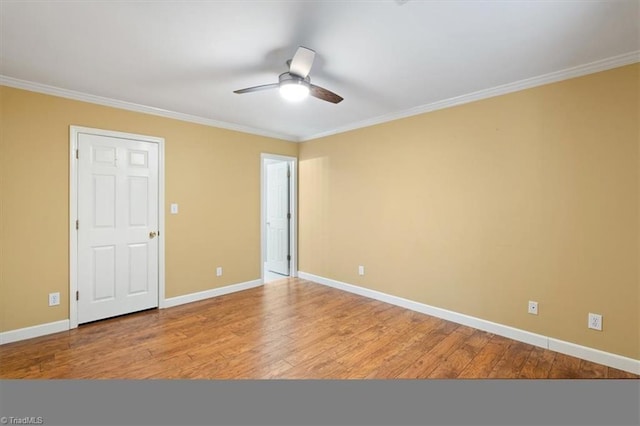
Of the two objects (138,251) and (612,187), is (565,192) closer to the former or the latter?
(612,187)

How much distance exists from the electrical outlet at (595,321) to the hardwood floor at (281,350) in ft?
0.96

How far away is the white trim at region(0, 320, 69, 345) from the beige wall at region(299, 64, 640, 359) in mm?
3387

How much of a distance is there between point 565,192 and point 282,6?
2.67 metres

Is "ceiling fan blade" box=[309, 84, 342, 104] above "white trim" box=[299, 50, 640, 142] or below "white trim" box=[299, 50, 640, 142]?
below

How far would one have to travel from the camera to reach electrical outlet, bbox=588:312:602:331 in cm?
239

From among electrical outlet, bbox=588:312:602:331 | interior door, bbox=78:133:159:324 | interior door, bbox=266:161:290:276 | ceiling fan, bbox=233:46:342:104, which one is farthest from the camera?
interior door, bbox=266:161:290:276

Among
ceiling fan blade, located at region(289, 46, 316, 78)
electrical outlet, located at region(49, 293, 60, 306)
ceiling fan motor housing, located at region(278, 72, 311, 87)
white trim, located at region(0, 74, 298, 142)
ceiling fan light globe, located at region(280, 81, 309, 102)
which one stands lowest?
electrical outlet, located at region(49, 293, 60, 306)

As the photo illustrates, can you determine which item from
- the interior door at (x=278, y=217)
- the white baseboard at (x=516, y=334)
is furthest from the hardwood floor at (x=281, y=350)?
the interior door at (x=278, y=217)

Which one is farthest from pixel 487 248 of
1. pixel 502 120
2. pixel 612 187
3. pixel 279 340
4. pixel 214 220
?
pixel 214 220

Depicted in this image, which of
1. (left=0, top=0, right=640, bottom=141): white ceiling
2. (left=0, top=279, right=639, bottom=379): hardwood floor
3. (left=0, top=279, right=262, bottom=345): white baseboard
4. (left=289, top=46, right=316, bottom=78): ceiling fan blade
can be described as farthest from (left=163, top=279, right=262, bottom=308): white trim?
(left=289, top=46, right=316, bottom=78): ceiling fan blade

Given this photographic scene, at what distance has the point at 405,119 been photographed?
3631 millimetres

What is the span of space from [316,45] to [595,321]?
122 inches

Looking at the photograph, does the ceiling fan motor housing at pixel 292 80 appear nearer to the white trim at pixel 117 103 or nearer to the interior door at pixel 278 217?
the white trim at pixel 117 103

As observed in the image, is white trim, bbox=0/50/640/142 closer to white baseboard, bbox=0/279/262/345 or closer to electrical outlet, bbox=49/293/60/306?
electrical outlet, bbox=49/293/60/306
